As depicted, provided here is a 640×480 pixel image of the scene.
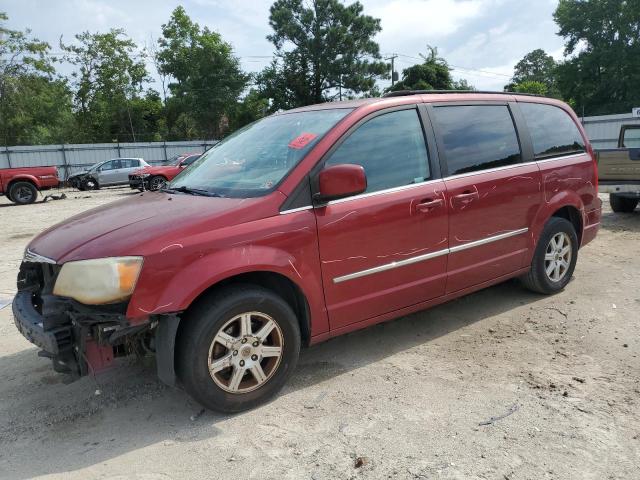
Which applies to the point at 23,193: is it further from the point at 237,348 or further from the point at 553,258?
the point at 553,258

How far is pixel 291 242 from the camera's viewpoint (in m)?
3.08

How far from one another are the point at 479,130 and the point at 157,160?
31.8 m

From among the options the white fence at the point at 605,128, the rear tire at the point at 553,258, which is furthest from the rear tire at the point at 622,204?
the white fence at the point at 605,128

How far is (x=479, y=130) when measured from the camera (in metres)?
4.18

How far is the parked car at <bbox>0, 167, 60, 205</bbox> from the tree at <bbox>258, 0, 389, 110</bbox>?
29.3 m

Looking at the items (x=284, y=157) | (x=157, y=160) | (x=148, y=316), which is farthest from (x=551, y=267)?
(x=157, y=160)

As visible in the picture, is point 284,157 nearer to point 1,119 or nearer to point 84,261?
point 84,261

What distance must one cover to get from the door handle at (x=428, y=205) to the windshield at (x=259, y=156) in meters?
0.82

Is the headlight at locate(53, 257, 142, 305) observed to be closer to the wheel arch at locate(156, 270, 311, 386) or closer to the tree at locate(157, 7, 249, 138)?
the wheel arch at locate(156, 270, 311, 386)

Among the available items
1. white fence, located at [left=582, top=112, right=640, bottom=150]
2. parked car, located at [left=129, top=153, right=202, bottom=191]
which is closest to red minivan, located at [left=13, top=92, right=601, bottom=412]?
parked car, located at [left=129, top=153, right=202, bottom=191]

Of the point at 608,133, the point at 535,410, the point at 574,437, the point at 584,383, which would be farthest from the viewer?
the point at 608,133

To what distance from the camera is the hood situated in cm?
277

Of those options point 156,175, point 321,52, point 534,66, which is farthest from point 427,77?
point 534,66

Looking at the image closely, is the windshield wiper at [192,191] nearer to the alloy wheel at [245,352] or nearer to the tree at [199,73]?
the alloy wheel at [245,352]
